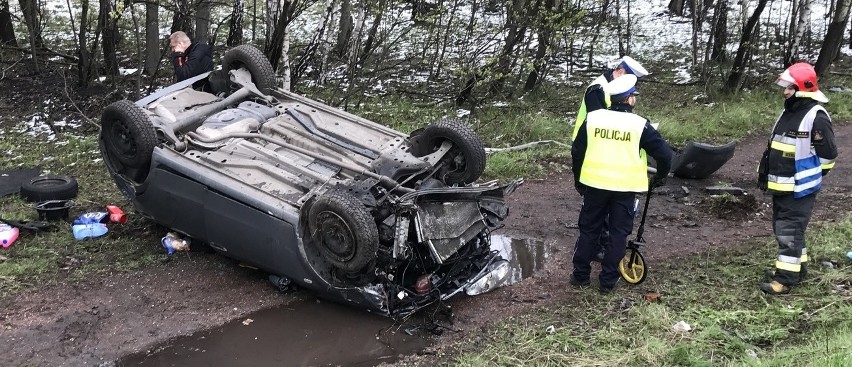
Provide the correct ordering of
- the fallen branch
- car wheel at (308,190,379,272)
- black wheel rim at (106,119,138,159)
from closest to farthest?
car wheel at (308,190,379,272) → black wheel rim at (106,119,138,159) → the fallen branch

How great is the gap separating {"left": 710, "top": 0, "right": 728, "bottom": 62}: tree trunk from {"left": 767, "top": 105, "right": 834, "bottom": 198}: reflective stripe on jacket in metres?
7.71

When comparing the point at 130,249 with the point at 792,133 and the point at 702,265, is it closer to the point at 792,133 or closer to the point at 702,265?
the point at 702,265

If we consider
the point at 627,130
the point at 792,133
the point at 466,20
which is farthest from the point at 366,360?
the point at 466,20

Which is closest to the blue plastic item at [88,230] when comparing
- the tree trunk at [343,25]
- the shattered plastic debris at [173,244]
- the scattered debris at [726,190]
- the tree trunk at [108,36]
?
the shattered plastic debris at [173,244]

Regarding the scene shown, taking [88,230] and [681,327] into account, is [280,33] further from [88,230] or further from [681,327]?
[681,327]

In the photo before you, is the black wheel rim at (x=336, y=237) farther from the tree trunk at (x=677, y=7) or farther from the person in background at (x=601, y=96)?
the tree trunk at (x=677, y=7)

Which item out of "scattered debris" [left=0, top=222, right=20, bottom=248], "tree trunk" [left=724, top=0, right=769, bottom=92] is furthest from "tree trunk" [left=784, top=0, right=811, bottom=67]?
"scattered debris" [left=0, top=222, right=20, bottom=248]

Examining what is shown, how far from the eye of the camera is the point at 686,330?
164 inches

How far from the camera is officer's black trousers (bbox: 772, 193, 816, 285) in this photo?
4.54 m

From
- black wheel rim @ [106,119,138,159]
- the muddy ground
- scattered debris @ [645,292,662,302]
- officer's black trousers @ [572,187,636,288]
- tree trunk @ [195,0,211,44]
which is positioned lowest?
the muddy ground

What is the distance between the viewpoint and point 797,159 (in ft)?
14.6

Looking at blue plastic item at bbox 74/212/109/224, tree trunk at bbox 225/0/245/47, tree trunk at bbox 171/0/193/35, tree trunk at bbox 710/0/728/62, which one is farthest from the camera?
tree trunk at bbox 710/0/728/62

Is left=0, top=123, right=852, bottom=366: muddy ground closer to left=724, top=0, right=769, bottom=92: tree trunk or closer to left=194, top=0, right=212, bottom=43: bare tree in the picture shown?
left=724, top=0, right=769, bottom=92: tree trunk

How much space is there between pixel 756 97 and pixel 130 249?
30.8ft
